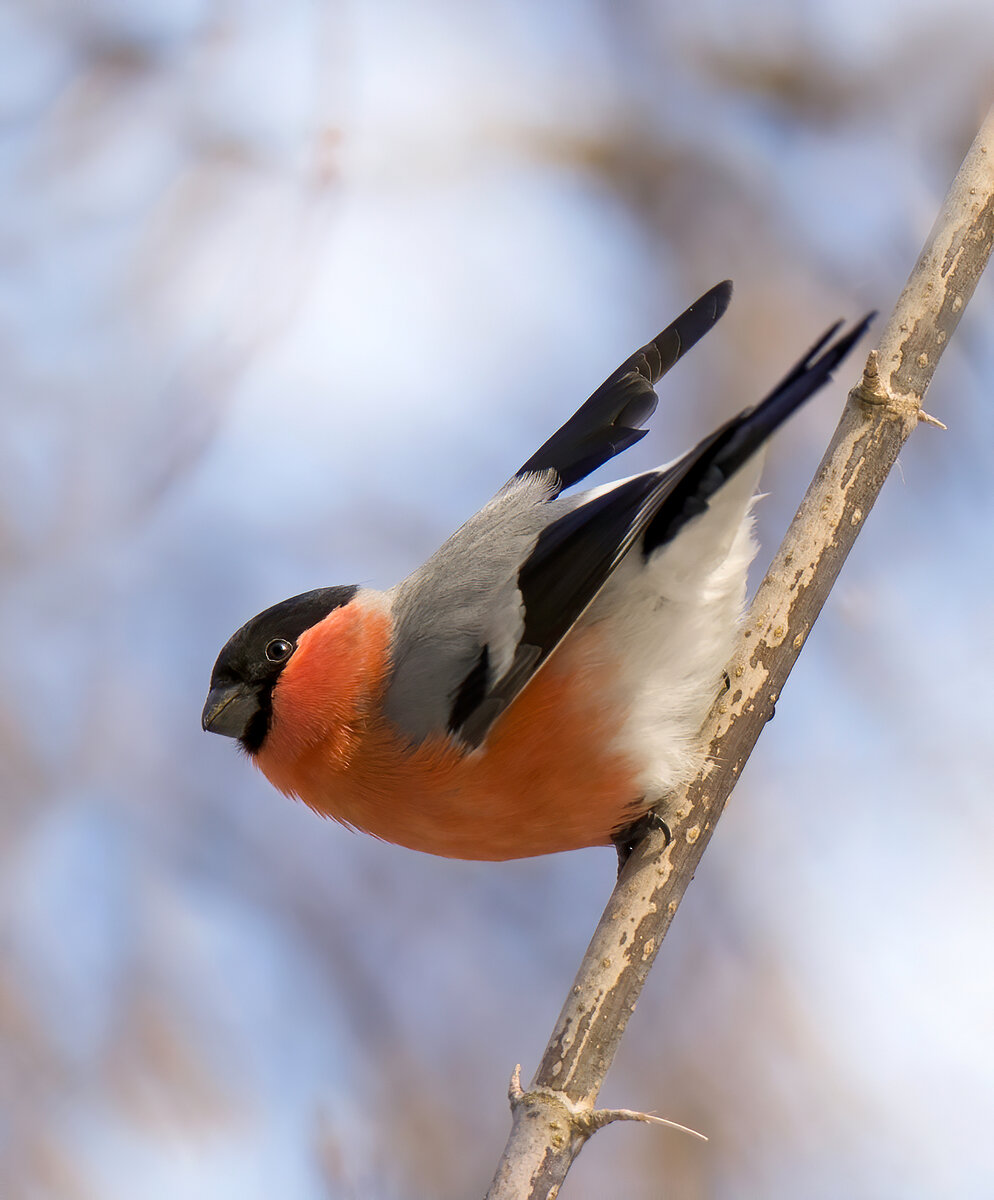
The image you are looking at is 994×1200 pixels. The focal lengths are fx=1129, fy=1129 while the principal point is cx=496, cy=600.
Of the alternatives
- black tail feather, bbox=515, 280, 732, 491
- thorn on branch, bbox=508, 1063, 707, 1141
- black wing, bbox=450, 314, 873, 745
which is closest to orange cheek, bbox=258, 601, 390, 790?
black wing, bbox=450, 314, 873, 745

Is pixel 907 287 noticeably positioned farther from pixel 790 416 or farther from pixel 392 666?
pixel 392 666

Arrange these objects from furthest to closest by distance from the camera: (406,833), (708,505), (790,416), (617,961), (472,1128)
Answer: (472,1128), (406,833), (708,505), (617,961), (790,416)

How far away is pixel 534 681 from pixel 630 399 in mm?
829

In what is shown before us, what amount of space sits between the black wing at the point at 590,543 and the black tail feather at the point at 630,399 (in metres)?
0.46

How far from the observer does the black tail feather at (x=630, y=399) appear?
2639 mm

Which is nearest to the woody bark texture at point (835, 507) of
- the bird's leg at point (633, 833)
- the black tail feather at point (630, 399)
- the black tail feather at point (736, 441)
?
the bird's leg at point (633, 833)

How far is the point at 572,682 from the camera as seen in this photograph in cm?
217

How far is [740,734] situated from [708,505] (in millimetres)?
449

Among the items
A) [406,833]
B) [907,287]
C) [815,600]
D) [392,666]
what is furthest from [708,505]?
[406,833]

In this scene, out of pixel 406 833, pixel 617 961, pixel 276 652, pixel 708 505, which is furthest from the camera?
pixel 276 652

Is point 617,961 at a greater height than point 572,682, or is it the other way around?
point 572,682

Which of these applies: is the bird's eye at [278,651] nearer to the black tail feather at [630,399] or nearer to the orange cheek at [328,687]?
the orange cheek at [328,687]

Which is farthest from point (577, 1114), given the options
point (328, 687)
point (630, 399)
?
point (630, 399)

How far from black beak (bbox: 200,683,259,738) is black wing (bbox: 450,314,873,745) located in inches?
20.5
